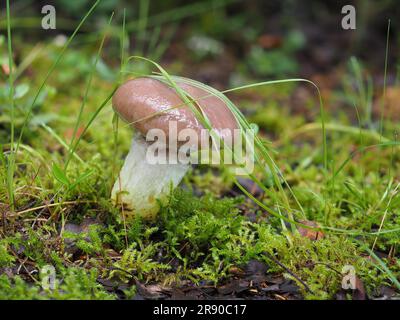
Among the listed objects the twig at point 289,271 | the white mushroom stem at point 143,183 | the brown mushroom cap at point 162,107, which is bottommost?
the twig at point 289,271

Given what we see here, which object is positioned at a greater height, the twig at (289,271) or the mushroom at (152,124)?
the mushroom at (152,124)

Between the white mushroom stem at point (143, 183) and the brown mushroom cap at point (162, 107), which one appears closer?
the brown mushroom cap at point (162, 107)

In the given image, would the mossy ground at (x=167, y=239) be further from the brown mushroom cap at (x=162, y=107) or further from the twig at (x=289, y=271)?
the brown mushroom cap at (x=162, y=107)

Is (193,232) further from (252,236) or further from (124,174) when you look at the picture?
(124,174)

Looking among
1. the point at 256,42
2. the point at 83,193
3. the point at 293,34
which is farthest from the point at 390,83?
the point at 83,193

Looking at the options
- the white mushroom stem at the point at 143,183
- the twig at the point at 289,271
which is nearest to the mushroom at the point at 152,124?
the white mushroom stem at the point at 143,183

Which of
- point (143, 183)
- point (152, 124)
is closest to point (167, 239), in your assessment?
point (143, 183)

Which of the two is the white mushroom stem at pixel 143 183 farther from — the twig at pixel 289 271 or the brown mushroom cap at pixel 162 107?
the twig at pixel 289 271
